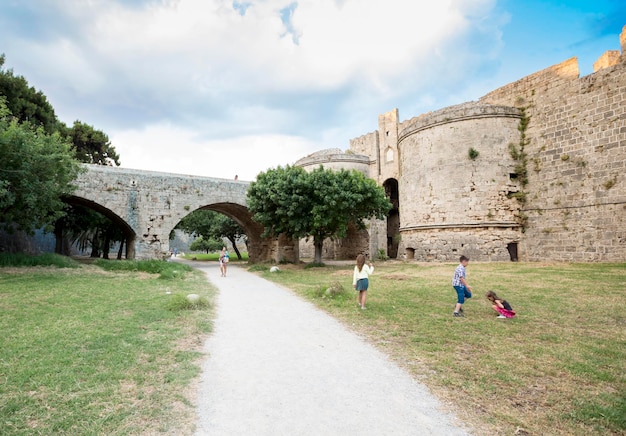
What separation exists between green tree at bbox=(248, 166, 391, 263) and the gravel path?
39.1 ft

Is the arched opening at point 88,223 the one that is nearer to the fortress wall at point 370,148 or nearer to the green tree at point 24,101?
the green tree at point 24,101

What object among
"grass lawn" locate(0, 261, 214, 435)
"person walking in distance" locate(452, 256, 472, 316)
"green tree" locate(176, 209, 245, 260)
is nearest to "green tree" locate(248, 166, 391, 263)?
"person walking in distance" locate(452, 256, 472, 316)

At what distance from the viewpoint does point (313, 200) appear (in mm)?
19156

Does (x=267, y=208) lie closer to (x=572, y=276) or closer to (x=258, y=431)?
(x=572, y=276)

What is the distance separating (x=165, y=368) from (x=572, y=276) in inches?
537

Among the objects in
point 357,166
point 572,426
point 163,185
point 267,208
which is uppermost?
point 357,166

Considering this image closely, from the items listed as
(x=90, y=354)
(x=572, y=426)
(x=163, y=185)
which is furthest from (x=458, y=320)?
(x=163, y=185)

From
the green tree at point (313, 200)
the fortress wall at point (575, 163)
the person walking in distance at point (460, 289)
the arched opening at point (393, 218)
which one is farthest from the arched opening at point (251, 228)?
the person walking in distance at point (460, 289)

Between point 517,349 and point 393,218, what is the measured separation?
26.9 meters

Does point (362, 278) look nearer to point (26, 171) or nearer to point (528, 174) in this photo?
point (26, 171)

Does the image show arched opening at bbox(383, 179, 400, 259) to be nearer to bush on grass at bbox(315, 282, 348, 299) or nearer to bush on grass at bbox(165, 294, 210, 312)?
bush on grass at bbox(315, 282, 348, 299)

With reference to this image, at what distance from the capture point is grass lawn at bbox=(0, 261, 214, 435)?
10.3ft

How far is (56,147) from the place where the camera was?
12828 mm

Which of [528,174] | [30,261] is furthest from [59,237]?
[528,174]
